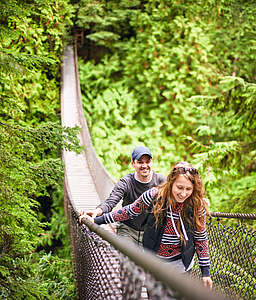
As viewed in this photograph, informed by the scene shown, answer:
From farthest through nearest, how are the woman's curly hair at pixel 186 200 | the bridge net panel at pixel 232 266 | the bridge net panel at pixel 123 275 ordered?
1. the bridge net panel at pixel 232 266
2. the woman's curly hair at pixel 186 200
3. the bridge net panel at pixel 123 275

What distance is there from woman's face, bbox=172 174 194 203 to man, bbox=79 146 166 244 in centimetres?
46

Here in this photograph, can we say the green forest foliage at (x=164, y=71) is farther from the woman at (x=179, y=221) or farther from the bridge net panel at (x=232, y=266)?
the woman at (x=179, y=221)

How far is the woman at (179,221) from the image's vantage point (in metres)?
1.48

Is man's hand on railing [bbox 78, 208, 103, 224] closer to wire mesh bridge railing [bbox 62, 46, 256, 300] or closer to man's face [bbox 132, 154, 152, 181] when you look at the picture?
wire mesh bridge railing [bbox 62, 46, 256, 300]

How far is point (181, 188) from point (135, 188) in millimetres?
581

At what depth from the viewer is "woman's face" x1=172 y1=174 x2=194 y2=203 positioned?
148cm

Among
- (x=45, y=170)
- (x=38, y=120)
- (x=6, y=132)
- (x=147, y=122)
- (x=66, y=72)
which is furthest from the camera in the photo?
(x=147, y=122)

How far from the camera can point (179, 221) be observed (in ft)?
4.90

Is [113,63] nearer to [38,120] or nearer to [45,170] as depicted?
[38,120]

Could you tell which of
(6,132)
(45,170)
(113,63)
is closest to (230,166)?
(45,170)

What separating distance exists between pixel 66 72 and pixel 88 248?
21.1ft

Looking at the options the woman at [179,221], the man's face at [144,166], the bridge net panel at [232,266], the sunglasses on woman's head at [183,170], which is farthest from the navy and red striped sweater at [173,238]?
the bridge net panel at [232,266]

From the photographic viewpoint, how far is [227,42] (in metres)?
8.43

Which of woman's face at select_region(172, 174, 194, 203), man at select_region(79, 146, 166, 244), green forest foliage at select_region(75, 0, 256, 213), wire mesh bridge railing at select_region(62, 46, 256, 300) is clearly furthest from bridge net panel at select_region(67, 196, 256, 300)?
green forest foliage at select_region(75, 0, 256, 213)
